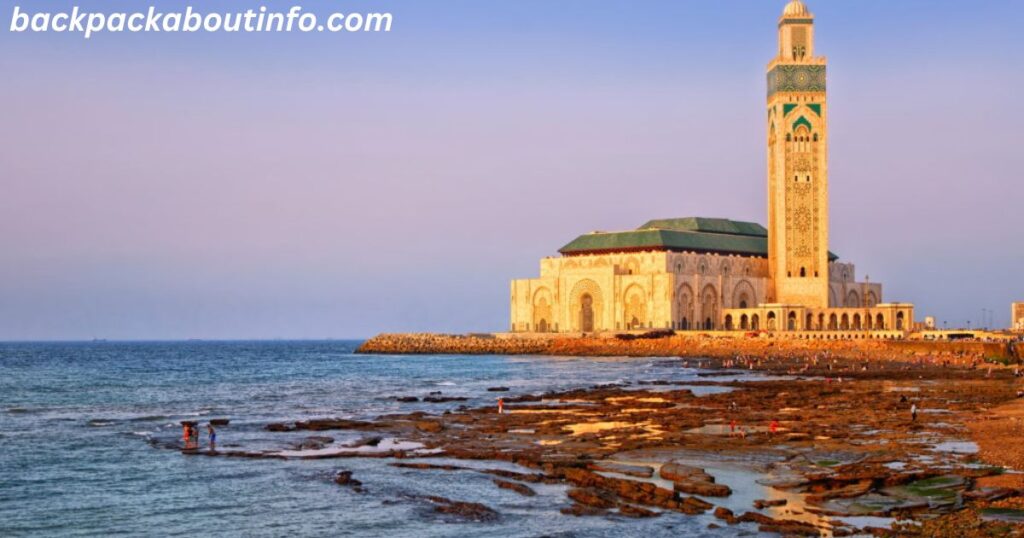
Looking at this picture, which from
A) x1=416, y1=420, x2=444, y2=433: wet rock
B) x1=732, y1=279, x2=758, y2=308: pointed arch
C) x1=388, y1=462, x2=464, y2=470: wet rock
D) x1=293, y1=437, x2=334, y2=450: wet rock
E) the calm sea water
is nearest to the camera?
the calm sea water

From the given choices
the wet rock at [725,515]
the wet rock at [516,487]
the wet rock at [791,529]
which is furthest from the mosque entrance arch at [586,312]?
the wet rock at [791,529]

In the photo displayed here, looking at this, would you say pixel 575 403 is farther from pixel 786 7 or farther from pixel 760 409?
pixel 786 7

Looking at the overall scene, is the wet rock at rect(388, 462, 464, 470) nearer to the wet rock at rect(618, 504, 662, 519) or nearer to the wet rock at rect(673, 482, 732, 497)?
the wet rock at rect(673, 482, 732, 497)

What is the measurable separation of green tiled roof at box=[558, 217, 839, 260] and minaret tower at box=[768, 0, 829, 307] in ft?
33.9

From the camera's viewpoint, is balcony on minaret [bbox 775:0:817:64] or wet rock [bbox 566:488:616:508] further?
balcony on minaret [bbox 775:0:817:64]

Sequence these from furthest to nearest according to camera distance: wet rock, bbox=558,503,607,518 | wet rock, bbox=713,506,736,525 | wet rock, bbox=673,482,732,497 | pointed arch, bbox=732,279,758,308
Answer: pointed arch, bbox=732,279,758,308 < wet rock, bbox=673,482,732,497 < wet rock, bbox=558,503,607,518 < wet rock, bbox=713,506,736,525

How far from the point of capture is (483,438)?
34.9 metres

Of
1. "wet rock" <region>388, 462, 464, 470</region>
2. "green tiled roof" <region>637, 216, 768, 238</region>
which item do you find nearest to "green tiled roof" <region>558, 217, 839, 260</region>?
"green tiled roof" <region>637, 216, 768, 238</region>

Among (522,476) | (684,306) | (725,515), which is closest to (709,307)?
(684,306)

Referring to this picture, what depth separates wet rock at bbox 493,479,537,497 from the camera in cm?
2475

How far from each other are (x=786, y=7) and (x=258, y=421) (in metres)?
99.6

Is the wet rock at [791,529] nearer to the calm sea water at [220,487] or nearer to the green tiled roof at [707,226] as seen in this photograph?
the calm sea water at [220,487]

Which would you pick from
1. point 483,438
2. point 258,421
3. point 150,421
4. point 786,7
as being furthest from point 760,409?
point 786,7

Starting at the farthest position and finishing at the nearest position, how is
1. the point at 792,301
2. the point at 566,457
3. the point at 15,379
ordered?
the point at 792,301
the point at 15,379
the point at 566,457
